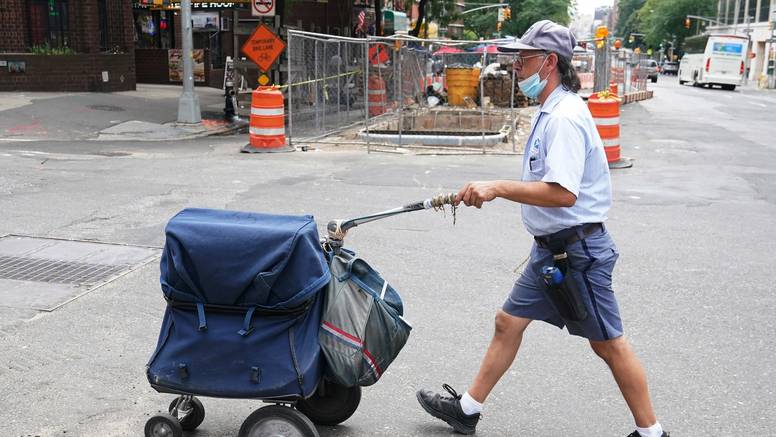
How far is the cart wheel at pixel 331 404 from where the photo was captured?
12.9 feet

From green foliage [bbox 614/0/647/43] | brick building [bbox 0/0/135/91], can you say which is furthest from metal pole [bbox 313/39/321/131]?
green foliage [bbox 614/0/647/43]

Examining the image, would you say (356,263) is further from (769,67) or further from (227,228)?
(769,67)

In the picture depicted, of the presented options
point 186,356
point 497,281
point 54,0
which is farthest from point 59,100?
point 186,356

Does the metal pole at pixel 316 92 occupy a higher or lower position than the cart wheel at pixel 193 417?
higher

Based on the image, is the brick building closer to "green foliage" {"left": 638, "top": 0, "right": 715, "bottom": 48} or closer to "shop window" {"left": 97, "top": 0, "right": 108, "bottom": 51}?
"shop window" {"left": 97, "top": 0, "right": 108, "bottom": 51}

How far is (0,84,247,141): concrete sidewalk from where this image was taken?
16953mm

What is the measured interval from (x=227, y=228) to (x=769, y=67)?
208 feet

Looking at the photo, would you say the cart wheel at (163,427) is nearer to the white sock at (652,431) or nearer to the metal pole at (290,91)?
the white sock at (652,431)

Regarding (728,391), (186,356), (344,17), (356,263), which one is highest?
(344,17)

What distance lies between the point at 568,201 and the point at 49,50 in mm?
21945

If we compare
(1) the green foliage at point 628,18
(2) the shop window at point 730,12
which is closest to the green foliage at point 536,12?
(2) the shop window at point 730,12

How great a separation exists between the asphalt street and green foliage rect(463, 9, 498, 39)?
2756 inches

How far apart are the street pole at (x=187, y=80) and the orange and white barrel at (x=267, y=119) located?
13.9 feet

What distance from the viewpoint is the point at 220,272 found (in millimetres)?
3352
